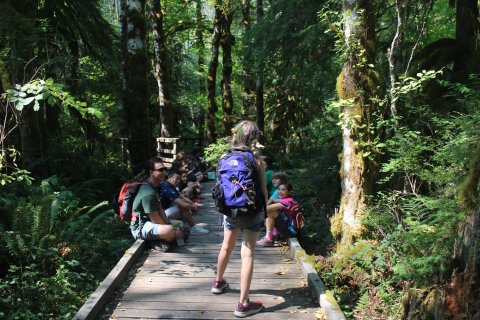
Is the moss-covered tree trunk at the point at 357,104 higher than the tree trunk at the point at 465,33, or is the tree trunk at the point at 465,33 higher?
the tree trunk at the point at 465,33

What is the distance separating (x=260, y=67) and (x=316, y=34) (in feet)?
10.2

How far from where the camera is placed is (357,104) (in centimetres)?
568

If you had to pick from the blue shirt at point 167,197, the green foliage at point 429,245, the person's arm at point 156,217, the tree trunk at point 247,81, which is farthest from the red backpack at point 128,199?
the tree trunk at point 247,81

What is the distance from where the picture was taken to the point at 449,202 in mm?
4070

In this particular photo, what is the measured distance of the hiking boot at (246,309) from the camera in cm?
445

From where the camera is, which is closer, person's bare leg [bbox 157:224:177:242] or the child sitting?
person's bare leg [bbox 157:224:177:242]

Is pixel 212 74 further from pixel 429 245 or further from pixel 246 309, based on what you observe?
pixel 429 245

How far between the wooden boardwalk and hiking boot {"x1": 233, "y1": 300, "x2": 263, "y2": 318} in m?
0.06

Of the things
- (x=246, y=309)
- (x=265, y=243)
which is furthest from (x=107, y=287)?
(x=265, y=243)

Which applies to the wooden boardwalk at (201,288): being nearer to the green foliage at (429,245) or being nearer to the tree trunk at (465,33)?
the green foliage at (429,245)

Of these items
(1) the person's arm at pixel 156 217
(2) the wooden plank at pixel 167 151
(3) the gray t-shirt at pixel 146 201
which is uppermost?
(2) the wooden plank at pixel 167 151

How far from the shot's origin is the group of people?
439 cm

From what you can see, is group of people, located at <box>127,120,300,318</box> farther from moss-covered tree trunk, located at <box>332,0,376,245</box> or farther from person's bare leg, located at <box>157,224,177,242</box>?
moss-covered tree trunk, located at <box>332,0,376,245</box>

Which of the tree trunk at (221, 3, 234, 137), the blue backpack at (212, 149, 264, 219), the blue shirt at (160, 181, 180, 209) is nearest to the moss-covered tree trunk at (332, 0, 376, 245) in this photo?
the blue backpack at (212, 149, 264, 219)
